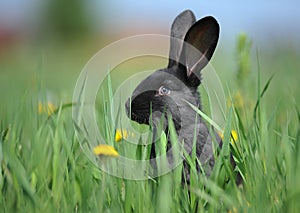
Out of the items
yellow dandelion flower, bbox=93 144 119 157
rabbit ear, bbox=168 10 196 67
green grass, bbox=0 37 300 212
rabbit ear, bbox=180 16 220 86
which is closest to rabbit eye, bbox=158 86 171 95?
rabbit ear, bbox=180 16 220 86

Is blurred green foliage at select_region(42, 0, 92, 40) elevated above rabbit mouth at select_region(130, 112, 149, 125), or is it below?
below

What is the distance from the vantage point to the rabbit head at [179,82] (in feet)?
9.30

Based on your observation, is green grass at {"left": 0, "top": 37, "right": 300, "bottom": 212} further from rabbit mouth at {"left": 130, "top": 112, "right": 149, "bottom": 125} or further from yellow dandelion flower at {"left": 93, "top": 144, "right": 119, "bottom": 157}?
rabbit mouth at {"left": 130, "top": 112, "right": 149, "bottom": 125}

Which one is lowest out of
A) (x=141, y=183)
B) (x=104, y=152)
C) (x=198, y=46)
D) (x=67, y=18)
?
(x=67, y=18)

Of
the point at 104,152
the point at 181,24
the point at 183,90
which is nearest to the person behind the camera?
the point at 104,152

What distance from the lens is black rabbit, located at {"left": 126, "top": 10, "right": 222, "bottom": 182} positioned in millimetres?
2777

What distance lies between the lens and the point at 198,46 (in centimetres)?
289

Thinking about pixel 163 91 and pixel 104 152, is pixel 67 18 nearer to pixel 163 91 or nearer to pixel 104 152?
pixel 163 91

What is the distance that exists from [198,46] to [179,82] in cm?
21

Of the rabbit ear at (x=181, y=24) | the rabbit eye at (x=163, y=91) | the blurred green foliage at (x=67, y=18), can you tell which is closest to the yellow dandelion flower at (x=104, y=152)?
the rabbit eye at (x=163, y=91)

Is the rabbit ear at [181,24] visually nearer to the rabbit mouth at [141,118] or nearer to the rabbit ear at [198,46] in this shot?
the rabbit ear at [198,46]

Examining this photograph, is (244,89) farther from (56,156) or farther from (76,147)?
(56,156)

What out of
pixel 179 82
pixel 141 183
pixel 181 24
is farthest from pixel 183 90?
pixel 141 183

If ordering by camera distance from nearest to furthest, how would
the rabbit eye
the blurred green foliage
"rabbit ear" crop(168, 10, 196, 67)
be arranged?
the rabbit eye
"rabbit ear" crop(168, 10, 196, 67)
the blurred green foliage
